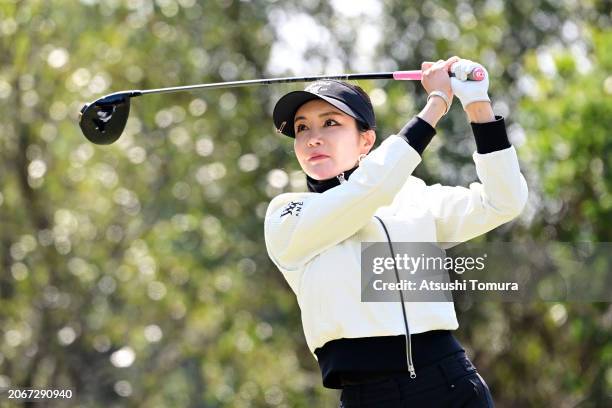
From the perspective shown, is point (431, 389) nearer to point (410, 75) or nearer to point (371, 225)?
point (371, 225)

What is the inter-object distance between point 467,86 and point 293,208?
56 centimetres

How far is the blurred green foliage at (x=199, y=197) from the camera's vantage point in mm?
12188

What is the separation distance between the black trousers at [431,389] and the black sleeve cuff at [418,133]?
550mm

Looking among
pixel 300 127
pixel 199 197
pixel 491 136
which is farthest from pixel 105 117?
pixel 199 197

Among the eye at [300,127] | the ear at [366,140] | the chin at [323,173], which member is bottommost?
the chin at [323,173]

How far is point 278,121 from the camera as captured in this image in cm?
362

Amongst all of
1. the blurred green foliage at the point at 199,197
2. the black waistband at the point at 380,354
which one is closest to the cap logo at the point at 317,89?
the black waistband at the point at 380,354

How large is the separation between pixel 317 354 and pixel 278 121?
697 mm

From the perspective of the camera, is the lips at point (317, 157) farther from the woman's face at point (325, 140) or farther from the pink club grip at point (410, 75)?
the pink club grip at point (410, 75)

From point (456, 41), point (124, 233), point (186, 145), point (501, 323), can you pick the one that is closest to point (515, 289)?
point (501, 323)

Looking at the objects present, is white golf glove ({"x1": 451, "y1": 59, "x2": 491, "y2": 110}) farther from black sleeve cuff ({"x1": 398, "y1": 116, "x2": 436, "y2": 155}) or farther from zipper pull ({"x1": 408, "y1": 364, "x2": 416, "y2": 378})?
zipper pull ({"x1": 408, "y1": 364, "x2": 416, "y2": 378})

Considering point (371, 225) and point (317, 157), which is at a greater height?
point (317, 157)

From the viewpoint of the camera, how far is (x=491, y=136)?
3.19 meters

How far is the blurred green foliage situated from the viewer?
1219 centimetres
